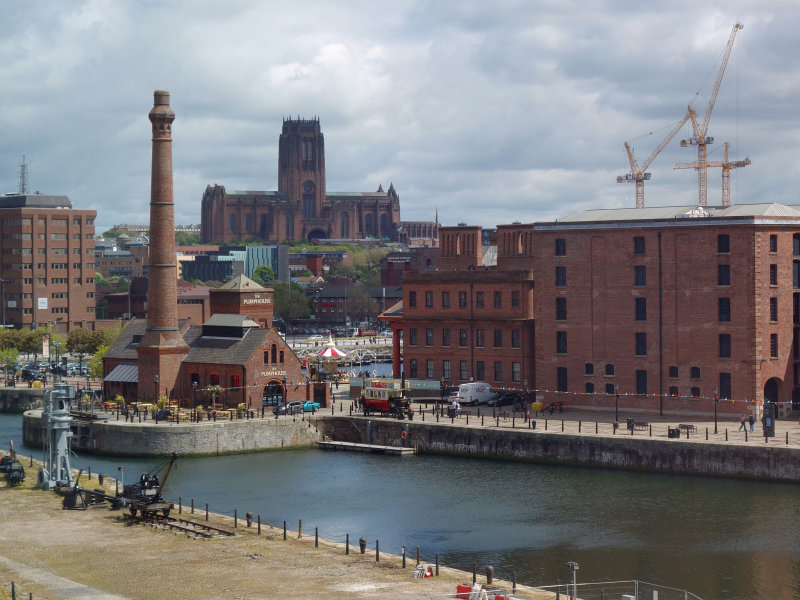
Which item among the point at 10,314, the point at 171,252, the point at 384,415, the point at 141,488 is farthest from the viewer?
the point at 10,314

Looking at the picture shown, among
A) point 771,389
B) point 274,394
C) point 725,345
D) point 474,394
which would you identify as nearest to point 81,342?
point 274,394

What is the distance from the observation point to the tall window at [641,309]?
9331 centimetres

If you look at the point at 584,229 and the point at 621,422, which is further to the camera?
the point at 584,229

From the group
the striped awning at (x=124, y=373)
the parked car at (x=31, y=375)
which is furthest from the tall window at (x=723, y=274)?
the parked car at (x=31, y=375)

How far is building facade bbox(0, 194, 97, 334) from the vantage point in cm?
17788

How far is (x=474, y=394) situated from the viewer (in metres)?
99.2

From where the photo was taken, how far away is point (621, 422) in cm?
8781

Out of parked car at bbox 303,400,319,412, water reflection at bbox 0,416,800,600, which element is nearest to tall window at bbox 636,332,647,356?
water reflection at bbox 0,416,800,600

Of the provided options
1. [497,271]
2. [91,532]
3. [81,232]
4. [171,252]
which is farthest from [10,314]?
[91,532]

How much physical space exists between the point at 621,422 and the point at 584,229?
15781 millimetres

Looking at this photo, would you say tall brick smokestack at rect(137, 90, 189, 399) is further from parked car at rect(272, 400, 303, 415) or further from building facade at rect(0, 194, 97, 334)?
building facade at rect(0, 194, 97, 334)

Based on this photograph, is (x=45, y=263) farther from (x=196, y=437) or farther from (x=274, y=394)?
(x=196, y=437)

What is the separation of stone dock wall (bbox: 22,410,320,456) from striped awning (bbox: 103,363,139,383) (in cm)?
989

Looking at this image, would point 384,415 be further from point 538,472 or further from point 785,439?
point 785,439
